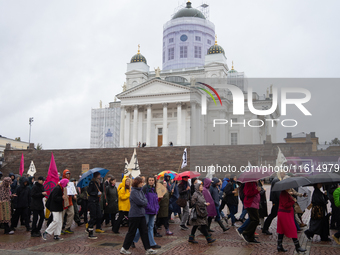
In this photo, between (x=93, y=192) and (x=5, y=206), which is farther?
(x=5, y=206)

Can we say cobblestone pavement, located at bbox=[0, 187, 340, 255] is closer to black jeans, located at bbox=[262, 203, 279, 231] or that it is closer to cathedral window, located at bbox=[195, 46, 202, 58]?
black jeans, located at bbox=[262, 203, 279, 231]

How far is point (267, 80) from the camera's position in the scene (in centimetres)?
964

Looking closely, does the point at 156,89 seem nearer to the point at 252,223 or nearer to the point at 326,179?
the point at 252,223

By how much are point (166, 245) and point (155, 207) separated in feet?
2.94

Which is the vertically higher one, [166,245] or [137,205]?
[137,205]

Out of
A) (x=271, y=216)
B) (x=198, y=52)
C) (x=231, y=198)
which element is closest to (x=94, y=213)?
(x=231, y=198)

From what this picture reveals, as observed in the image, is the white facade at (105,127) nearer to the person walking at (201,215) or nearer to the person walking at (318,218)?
the person walking at (201,215)

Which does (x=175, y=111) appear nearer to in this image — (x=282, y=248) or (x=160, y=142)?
(x=160, y=142)

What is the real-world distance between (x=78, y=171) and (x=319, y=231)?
27.6 metres

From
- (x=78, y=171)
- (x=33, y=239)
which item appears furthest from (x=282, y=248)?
(x=78, y=171)

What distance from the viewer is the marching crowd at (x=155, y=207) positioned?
7.55 meters

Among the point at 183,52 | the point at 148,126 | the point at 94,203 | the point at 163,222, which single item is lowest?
the point at 163,222

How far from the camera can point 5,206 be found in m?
Answer: 9.97

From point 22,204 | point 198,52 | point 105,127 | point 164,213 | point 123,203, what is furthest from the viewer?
point 198,52
